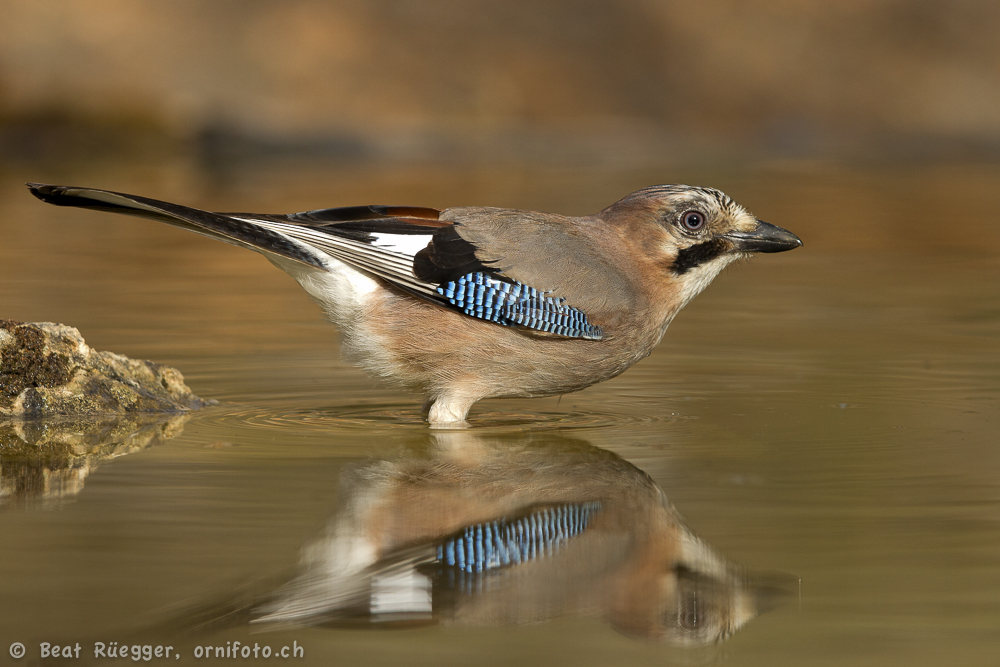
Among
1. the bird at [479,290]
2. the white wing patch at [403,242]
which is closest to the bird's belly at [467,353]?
the bird at [479,290]

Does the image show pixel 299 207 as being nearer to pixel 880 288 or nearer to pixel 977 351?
pixel 880 288

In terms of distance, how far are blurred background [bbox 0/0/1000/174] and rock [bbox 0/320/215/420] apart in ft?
64.1

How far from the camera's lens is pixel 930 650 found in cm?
412

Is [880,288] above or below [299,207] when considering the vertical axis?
below

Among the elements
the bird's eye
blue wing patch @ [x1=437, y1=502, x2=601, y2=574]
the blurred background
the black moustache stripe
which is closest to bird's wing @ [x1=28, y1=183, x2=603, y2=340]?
the black moustache stripe

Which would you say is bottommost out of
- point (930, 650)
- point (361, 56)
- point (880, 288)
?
point (930, 650)

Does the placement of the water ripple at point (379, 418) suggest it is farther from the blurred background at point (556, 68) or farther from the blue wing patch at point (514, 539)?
the blurred background at point (556, 68)

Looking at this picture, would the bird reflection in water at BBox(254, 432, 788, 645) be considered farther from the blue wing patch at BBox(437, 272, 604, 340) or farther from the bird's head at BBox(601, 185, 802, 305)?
the bird's head at BBox(601, 185, 802, 305)

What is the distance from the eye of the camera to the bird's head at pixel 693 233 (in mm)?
7797

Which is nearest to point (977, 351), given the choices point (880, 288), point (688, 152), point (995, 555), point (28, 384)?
point (880, 288)

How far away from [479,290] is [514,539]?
7.96ft

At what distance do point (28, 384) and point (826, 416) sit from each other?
13.9ft

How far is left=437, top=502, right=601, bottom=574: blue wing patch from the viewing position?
4.98m

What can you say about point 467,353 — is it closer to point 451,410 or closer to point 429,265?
point 451,410
